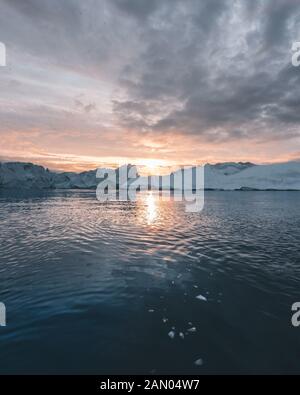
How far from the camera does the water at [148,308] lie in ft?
26.0

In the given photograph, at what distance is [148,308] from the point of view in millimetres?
11281

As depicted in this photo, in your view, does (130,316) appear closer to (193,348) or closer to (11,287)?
(193,348)

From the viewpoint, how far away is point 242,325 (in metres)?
9.87

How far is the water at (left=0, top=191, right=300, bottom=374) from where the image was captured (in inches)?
312

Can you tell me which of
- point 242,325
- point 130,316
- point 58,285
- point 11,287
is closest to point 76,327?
point 130,316

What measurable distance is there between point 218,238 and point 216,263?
8.71 metres
